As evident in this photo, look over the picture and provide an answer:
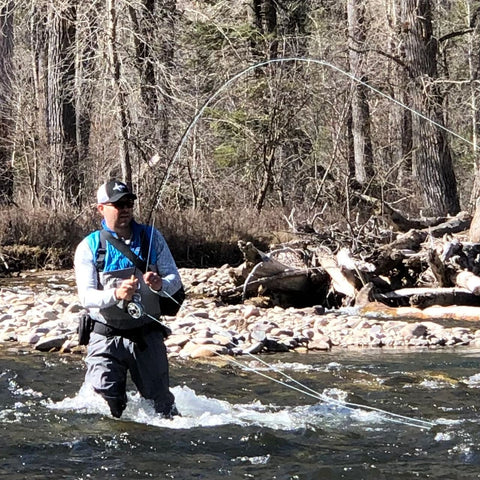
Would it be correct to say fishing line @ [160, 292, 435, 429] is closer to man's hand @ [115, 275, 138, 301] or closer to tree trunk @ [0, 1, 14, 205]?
man's hand @ [115, 275, 138, 301]

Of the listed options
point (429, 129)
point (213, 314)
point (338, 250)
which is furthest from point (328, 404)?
point (429, 129)

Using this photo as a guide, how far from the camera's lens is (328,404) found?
7176 millimetres

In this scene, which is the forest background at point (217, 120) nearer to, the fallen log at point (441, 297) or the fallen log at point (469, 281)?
the fallen log at point (441, 297)

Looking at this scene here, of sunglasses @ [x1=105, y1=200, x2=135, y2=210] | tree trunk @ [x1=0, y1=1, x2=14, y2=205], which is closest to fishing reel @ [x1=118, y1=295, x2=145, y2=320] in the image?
sunglasses @ [x1=105, y1=200, x2=135, y2=210]

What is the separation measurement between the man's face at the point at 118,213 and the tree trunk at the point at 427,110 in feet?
41.0

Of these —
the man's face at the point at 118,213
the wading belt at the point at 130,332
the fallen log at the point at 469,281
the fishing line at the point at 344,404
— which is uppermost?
the man's face at the point at 118,213

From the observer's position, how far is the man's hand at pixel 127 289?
18.5 feet

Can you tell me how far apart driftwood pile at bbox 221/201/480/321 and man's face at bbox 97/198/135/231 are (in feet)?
21.7

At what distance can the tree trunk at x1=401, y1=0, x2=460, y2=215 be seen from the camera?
58.6 ft

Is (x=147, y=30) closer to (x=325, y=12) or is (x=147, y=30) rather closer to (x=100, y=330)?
(x=325, y=12)

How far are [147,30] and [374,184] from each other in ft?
19.2

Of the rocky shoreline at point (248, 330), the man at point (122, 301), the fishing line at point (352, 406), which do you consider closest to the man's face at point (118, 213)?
the man at point (122, 301)

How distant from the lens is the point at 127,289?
18.5ft

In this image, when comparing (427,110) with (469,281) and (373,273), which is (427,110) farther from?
(469,281)
